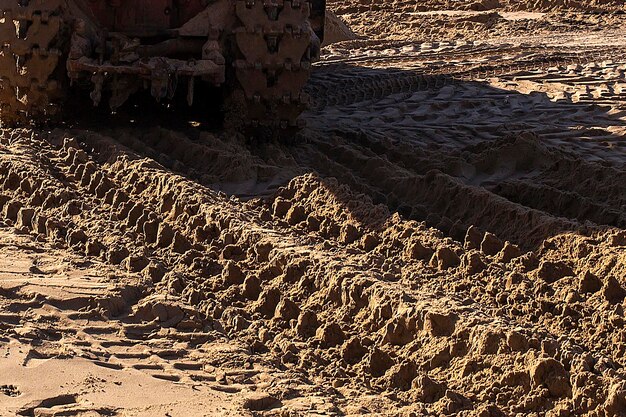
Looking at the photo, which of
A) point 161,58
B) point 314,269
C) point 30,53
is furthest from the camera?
point 30,53

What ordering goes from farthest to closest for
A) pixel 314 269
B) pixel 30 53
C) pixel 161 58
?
1. pixel 30 53
2. pixel 161 58
3. pixel 314 269

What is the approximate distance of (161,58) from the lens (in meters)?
8.69

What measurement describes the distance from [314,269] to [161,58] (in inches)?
131

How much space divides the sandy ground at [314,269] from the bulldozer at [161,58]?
29 cm

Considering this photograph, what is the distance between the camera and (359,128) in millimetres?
10203

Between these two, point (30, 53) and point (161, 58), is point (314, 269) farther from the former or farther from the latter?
point (30, 53)

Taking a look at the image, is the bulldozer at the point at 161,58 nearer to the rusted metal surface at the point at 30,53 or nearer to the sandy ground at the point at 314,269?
the rusted metal surface at the point at 30,53

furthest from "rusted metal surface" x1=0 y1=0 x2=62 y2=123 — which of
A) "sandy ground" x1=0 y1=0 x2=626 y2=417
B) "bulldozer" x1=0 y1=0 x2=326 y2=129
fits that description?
"sandy ground" x1=0 y1=0 x2=626 y2=417

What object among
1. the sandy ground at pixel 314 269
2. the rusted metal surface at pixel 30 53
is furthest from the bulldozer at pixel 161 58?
the sandy ground at pixel 314 269

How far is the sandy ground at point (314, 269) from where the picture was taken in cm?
471

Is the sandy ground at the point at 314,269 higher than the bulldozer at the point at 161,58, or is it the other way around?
the bulldozer at the point at 161,58

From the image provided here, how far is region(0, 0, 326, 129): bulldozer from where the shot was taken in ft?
28.6

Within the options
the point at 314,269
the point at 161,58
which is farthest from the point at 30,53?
the point at 314,269

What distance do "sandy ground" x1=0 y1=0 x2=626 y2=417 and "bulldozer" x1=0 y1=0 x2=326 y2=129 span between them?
0.29m
